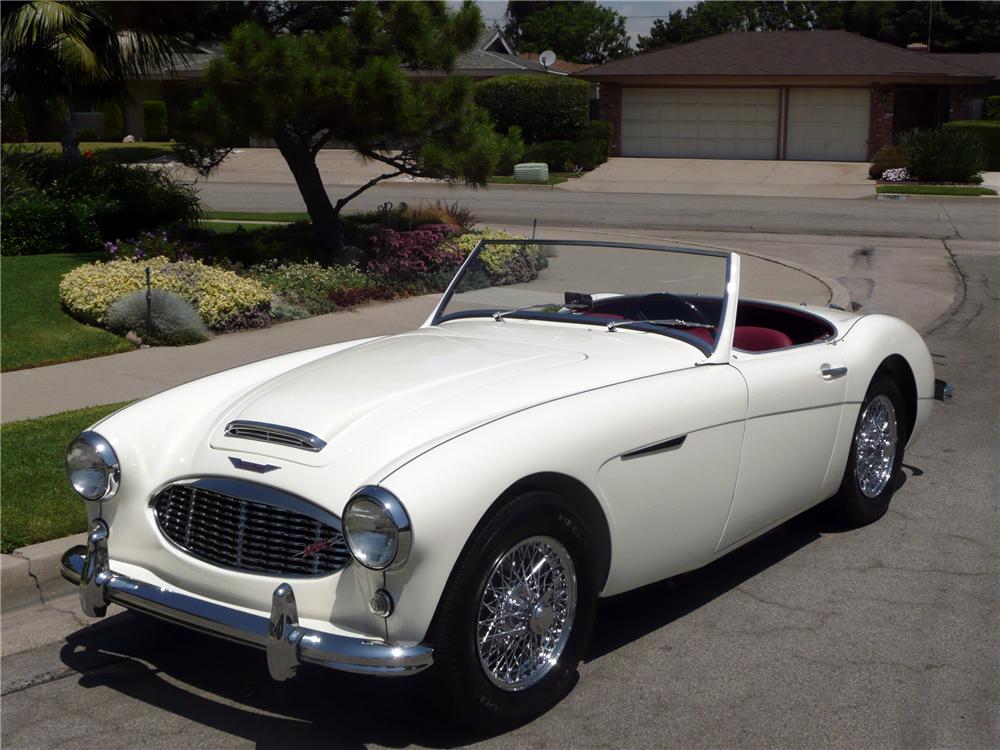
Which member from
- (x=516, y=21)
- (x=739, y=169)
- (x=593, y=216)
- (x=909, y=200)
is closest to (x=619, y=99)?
(x=739, y=169)

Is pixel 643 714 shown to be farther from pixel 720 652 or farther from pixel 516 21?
pixel 516 21

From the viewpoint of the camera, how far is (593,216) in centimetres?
2389

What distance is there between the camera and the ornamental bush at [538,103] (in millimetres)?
37562

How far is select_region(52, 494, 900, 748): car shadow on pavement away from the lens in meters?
3.76

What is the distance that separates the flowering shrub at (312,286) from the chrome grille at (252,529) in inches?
323

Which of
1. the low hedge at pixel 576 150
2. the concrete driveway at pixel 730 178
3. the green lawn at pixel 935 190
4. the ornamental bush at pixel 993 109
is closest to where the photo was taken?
the green lawn at pixel 935 190

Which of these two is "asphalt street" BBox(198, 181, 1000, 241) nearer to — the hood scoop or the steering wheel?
the steering wheel

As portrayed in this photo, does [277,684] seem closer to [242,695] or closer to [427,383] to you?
[242,695]

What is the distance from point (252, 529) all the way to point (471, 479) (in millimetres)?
744

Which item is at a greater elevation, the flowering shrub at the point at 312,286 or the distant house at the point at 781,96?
the distant house at the point at 781,96

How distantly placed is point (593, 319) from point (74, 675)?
2.56 metres

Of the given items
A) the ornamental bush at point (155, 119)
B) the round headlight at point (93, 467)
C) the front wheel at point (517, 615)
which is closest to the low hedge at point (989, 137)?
the ornamental bush at point (155, 119)

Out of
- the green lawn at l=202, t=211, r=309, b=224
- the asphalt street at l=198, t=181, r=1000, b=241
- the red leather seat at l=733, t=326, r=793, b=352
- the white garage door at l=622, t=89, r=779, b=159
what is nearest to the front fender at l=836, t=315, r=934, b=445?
the red leather seat at l=733, t=326, r=793, b=352

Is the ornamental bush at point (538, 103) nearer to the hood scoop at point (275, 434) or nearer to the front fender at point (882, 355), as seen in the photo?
the front fender at point (882, 355)
